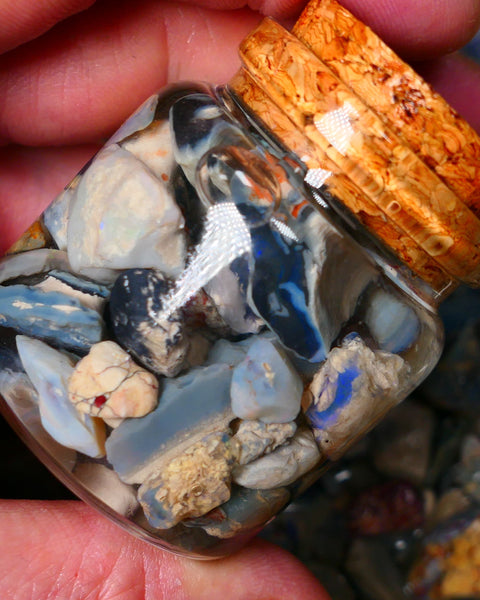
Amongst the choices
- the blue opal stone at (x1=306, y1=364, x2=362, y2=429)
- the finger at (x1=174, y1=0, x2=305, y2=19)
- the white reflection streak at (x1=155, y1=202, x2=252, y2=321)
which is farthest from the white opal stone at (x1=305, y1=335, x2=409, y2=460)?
the finger at (x1=174, y1=0, x2=305, y2=19)

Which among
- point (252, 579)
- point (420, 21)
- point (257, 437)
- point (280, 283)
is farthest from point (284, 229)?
point (252, 579)

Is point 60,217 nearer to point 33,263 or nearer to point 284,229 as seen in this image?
point 33,263

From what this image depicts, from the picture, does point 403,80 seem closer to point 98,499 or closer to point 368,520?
point 98,499

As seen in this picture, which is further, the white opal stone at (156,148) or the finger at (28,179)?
the finger at (28,179)

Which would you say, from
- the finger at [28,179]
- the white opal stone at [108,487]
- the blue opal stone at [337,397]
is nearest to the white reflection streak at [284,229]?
the blue opal stone at [337,397]

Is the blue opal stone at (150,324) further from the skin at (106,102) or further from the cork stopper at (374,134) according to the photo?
the skin at (106,102)

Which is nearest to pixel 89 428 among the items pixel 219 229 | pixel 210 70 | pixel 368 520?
pixel 219 229
